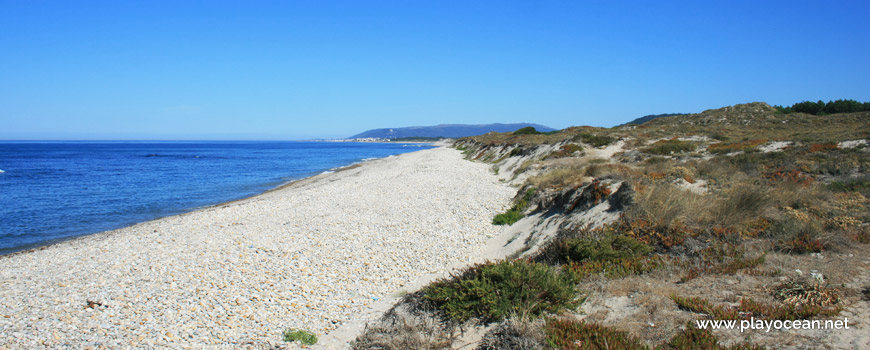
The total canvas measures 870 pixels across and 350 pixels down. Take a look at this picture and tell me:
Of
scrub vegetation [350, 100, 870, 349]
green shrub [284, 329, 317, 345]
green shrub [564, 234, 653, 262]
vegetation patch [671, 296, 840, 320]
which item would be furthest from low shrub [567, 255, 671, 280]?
green shrub [284, 329, 317, 345]

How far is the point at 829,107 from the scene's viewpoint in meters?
41.8

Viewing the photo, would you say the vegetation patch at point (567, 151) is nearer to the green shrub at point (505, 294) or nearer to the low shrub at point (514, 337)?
the green shrub at point (505, 294)

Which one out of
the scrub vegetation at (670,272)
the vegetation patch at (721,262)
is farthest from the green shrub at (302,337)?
the vegetation patch at (721,262)

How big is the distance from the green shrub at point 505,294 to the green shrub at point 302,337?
191cm

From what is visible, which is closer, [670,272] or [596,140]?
[670,272]

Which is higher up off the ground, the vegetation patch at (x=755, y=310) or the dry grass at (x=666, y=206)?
the dry grass at (x=666, y=206)

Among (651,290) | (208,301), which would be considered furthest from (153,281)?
(651,290)

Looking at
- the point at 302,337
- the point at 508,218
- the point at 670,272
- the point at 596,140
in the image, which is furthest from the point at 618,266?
the point at 596,140

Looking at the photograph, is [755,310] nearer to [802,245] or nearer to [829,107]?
[802,245]

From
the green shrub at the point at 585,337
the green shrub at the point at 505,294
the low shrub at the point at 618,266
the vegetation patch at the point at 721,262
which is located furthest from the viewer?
the low shrub at the point at 618,266

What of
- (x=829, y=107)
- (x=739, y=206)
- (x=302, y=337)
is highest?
(x=829, y=107)

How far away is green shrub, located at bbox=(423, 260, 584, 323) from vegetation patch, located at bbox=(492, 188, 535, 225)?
23.6 feet

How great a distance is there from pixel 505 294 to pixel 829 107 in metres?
54.3

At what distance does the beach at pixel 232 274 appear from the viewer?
674 centimetres
